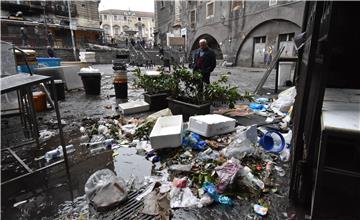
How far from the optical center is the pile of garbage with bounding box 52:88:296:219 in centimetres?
206

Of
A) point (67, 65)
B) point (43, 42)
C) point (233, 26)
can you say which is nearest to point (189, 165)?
point (67, 65)

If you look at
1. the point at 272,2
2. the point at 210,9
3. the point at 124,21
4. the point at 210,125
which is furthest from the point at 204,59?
the point at 124,21

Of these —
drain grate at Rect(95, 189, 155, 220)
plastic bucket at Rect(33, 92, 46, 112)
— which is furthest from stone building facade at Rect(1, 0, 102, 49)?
drain grate at Rect(95, 189, 155, 220)

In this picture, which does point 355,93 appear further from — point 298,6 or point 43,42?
point 43,42

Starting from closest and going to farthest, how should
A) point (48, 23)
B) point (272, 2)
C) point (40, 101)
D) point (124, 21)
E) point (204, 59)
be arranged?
point (40, 101)
point (204, 59)
point (272, 2)
point (48, 23)
point (124, 21)

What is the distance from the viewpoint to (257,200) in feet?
6.81

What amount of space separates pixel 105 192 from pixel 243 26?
19.5m

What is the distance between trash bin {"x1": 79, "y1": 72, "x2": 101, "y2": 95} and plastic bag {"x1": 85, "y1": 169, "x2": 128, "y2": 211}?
5608 mm

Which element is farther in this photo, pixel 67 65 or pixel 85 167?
pixel 67 65

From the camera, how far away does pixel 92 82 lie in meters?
7.18

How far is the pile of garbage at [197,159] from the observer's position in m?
2.06

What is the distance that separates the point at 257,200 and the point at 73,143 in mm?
2968

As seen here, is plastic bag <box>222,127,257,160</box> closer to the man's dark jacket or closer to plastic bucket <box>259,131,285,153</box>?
plastic bucket <box>259,131,285,153</box>

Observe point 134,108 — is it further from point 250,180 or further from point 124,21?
point 124,21
